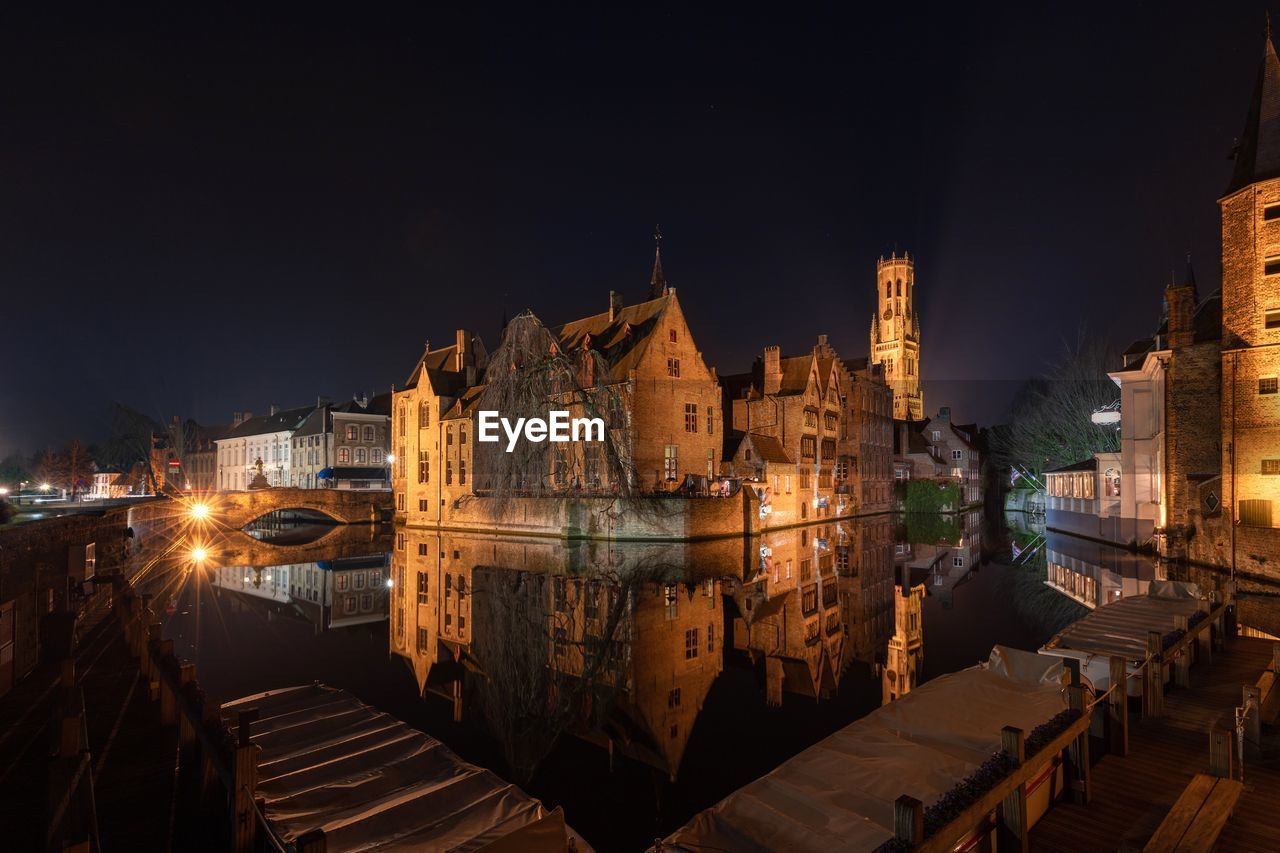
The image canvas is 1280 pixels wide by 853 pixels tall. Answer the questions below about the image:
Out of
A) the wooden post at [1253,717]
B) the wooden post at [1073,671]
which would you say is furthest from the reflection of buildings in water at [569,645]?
the wooden post at [1253,717]

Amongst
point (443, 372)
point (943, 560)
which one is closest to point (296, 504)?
point (443, 372)

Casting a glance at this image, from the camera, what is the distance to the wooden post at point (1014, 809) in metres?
6.05

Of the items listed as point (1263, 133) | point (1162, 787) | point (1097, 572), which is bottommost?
point (1097, 572)

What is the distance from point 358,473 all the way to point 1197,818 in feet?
255

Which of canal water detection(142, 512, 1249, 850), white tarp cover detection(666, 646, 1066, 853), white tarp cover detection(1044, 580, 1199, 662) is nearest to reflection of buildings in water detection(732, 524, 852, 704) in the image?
canal water detection(142, 512, 1249, 850)

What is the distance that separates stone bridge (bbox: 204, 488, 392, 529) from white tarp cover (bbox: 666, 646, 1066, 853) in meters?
55.3

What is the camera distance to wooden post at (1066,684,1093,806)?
282 inches

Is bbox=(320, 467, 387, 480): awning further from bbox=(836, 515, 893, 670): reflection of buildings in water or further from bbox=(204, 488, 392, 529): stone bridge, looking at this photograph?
bbox=(836, 515, 893, 670): reflection of buildings in water

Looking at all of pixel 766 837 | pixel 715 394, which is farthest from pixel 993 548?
pixel 766 837

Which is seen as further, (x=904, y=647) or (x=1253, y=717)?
(x=904, y=647)

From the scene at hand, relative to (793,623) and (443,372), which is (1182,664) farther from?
(443,372)

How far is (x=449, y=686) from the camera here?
13320 mm

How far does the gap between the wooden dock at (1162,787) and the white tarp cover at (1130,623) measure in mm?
992

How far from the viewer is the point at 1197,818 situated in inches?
227
